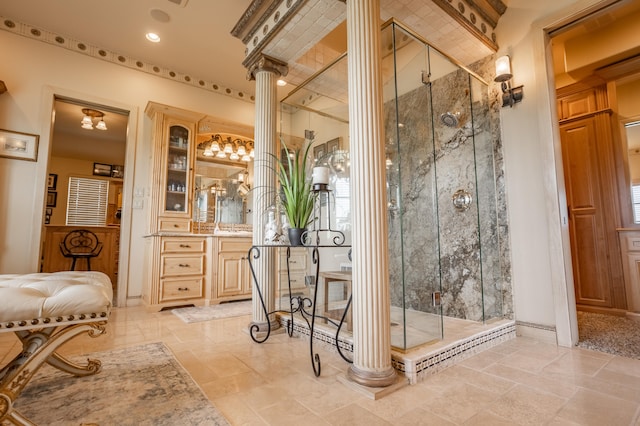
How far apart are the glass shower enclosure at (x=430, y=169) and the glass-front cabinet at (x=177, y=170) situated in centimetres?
155

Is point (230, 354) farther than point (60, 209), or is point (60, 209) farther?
point (60, 209)

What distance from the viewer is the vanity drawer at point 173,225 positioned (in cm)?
355

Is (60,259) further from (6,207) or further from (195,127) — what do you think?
(195,127)

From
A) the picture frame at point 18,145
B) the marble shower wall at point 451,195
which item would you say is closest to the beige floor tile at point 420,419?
the marble shower wall at point 451,195

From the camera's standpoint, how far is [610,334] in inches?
91.3

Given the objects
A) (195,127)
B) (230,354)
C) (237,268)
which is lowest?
(230,354)

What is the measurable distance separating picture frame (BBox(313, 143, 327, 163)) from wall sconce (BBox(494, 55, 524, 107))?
1497 millimetres

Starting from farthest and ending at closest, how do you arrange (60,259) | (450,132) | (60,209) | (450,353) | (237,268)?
(60,209), (60,259), (237,268), (450,132), (450,353)

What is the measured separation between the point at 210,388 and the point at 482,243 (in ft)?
7.30

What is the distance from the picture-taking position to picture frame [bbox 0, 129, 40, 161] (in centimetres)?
292

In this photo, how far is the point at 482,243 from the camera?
253 centimetres

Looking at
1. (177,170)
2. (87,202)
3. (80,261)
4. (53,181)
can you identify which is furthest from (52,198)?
(177,170)

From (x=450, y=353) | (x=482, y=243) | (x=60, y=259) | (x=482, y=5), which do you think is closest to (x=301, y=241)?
(x=450, y=353)

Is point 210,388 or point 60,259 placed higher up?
point 60,259
